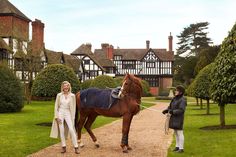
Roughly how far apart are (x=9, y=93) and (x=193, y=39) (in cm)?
6749

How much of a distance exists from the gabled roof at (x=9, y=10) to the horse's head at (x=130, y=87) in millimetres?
42846

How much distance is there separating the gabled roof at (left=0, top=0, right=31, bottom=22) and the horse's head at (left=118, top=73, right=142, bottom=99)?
42846 millimetres

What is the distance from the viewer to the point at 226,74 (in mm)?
16234

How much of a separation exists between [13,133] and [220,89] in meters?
8.23

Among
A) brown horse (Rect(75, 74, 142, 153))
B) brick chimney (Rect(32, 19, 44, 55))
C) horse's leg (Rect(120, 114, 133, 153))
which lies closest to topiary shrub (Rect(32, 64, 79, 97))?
brown horse (Rect(75, 74, 142, 153))

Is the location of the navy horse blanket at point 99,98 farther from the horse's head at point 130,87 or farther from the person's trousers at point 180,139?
the person's trousers at point 180,139

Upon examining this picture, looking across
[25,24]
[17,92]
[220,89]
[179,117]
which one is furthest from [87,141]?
[25,24]

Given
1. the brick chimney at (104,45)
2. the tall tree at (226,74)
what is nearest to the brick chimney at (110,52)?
the brick chimney at (104,45)

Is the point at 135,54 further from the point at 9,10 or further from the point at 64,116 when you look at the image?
the point at 64,116

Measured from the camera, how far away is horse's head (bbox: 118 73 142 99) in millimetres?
11438

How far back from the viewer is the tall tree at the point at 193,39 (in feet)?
294

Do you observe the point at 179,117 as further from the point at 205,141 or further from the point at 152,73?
the point at 152,73

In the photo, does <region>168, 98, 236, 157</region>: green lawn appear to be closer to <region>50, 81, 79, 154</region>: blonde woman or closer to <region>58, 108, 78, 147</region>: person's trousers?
<region>58, 108, 78, 147</region>: person's trousers

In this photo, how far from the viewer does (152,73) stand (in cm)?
7681
